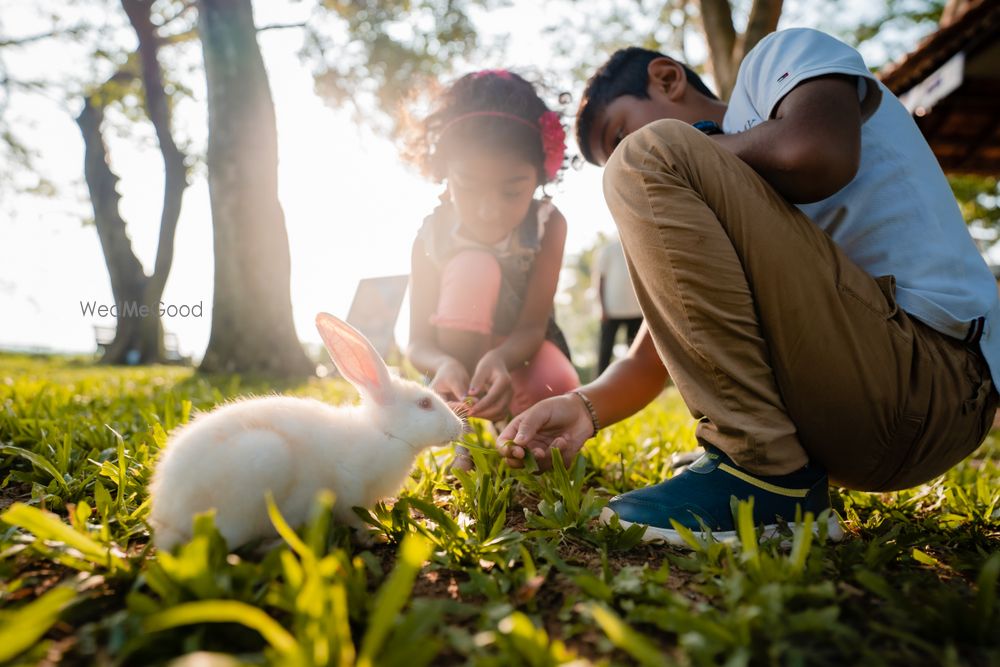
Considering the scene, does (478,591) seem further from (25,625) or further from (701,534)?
(25,625)

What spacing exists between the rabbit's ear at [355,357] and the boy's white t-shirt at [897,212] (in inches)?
51.9

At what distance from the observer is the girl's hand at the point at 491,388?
228cm

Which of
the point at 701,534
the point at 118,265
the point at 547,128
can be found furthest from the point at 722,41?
the point at 118,265

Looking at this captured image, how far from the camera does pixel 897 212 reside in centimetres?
168

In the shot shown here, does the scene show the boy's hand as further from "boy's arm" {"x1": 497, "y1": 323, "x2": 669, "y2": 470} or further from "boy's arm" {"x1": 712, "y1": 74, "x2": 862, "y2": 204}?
"boy's arm" {"x1": 712, "y1": 74, "x2": 862, "y2": 204}

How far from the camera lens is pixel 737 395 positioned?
1.62 m

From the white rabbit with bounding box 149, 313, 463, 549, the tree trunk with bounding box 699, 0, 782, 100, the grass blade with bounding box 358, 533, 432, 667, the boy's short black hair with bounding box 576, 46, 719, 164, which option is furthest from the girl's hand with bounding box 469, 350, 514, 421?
the tree trunk with bounding box 699, 0, 782, 100

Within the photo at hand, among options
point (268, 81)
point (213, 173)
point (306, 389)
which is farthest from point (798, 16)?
point (306, 389)

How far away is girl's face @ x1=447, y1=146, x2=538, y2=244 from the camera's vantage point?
2832 mm

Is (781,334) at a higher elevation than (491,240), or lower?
lower

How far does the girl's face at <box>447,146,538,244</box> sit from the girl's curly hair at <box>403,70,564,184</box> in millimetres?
62

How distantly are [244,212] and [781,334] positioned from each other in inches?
259

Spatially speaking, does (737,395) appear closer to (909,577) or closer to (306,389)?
(909,577)

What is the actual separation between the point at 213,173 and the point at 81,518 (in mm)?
6516
